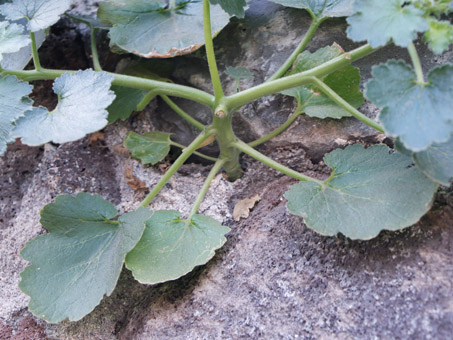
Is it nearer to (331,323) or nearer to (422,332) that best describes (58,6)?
(331,323)

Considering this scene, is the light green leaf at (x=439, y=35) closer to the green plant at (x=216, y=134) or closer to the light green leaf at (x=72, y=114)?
the green plant at (x=216, y=134)

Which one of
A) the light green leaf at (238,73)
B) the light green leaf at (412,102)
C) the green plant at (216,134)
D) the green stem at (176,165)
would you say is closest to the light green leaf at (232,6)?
the green plant at (216,134)

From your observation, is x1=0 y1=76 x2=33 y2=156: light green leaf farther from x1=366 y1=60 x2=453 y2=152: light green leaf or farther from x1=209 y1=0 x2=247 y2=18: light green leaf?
x1=366 y1=60 x2=453 y2=152: light green leaf

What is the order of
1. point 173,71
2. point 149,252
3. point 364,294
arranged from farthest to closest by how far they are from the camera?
point 173,71, point 149,252, point 364,294

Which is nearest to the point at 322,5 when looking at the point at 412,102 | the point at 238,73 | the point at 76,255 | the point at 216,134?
the point at 238,73

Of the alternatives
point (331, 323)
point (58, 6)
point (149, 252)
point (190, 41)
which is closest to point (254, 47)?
point (190, 41)
